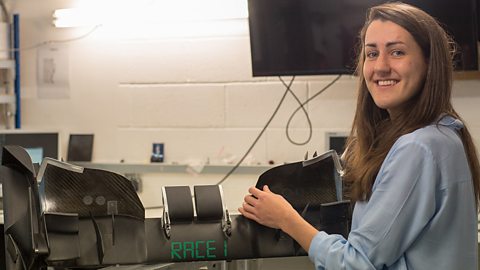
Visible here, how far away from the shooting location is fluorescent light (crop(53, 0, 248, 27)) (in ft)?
10.6

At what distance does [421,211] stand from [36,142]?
7.94ft

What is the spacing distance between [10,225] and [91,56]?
2.10m

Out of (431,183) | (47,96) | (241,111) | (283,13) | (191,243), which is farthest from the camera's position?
(47,96)

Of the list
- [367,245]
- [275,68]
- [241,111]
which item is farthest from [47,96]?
[367,245]

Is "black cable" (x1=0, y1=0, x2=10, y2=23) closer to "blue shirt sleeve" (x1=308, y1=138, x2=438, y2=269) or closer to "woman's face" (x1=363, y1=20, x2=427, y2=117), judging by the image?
"woman's face" (x1=363, y1=20, x2=427, y2=117)

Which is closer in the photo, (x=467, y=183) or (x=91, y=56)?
(x=467, y=183)

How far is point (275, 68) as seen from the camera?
3045 millimetres

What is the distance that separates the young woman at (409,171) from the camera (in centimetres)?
130

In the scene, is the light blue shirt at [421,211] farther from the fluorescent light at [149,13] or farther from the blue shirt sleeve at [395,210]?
the fluorescent light at [149,13]

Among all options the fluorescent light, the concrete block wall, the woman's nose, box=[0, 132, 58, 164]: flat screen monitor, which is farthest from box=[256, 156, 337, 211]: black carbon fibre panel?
box=[0, 132, 58, 164]: flat screen monitor

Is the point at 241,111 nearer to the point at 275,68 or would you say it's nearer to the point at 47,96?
the point at 275,68

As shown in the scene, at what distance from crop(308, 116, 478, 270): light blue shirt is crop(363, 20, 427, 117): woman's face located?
0.35 ft

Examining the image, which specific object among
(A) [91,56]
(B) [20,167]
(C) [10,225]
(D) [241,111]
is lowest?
(C) [10,225]

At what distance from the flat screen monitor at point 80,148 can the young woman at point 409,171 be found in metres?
2.16
